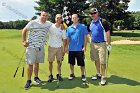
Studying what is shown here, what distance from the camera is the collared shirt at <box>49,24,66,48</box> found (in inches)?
400

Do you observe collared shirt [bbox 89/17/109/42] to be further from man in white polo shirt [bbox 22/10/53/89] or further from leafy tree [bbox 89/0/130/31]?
leafy tree [bbox 89/0/130/31]

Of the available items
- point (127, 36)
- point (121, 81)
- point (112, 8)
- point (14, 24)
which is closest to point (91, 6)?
point (112, 8)

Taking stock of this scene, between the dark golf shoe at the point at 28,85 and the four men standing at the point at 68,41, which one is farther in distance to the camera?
the four men standing at the point at 68,41

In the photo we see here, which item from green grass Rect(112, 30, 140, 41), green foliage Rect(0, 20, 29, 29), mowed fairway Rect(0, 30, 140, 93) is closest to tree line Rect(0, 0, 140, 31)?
green grass Rect(112, 30, 140, 41)


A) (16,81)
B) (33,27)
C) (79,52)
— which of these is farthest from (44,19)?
(16,81)

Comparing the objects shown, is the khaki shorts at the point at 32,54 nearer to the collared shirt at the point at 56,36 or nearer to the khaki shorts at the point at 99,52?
the collared shirt at the point at 56,36

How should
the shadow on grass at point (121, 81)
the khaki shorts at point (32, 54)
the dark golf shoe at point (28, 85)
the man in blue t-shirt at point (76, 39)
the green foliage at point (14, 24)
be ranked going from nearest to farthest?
the dark golf shoe at point (28, 85) < the khaki shorts at point (32, 54) < the man in blue t-shirt at point (76, 39) < the shadow on grass at point (121, 81) < the green foliage at point (14, 24)

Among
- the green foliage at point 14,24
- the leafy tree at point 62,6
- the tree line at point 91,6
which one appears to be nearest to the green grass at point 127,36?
the tree line at point 91,6

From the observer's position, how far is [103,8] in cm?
5988

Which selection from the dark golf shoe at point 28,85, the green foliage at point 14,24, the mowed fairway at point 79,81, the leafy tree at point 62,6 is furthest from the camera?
the green foliage at point 14,24

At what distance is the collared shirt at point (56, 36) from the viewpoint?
1015 centimetres

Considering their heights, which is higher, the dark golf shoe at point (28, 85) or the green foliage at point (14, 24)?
the green foliage at point (14, 24)

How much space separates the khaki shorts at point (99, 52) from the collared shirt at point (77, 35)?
1.43 ft

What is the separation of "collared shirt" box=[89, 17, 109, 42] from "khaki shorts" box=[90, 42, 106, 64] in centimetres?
16
